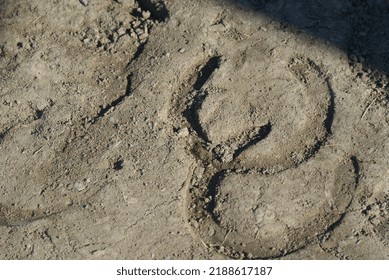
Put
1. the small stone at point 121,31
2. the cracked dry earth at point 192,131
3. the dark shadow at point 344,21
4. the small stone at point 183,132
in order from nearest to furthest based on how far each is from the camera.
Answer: the cracked dry earth at point 192,131 < the small stone at point 183,132 < the dark shadow at point 344,21 < the small stone at point 121,31

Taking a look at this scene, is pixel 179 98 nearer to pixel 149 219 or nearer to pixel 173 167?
pixel 173 167

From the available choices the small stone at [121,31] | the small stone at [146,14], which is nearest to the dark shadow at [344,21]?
the small stone at [146,14]

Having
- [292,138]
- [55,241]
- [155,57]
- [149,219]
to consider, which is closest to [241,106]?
[292,138]

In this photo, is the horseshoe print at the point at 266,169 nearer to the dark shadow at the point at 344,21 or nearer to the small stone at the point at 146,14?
the dark shadow at the point at 344,21

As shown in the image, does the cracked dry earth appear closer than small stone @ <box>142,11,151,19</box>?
Yes

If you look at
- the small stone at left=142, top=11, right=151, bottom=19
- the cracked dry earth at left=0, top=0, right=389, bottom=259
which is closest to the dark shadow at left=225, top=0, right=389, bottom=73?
the cracked dry earth at left=0, top=0, right=389, bottom=259

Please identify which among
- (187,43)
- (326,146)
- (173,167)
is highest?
(187,43)

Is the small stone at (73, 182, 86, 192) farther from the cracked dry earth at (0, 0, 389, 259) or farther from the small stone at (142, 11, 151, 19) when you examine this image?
the small stone at (142, 11, 151, 19)

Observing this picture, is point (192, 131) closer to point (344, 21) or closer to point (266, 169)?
point (266, 169)
